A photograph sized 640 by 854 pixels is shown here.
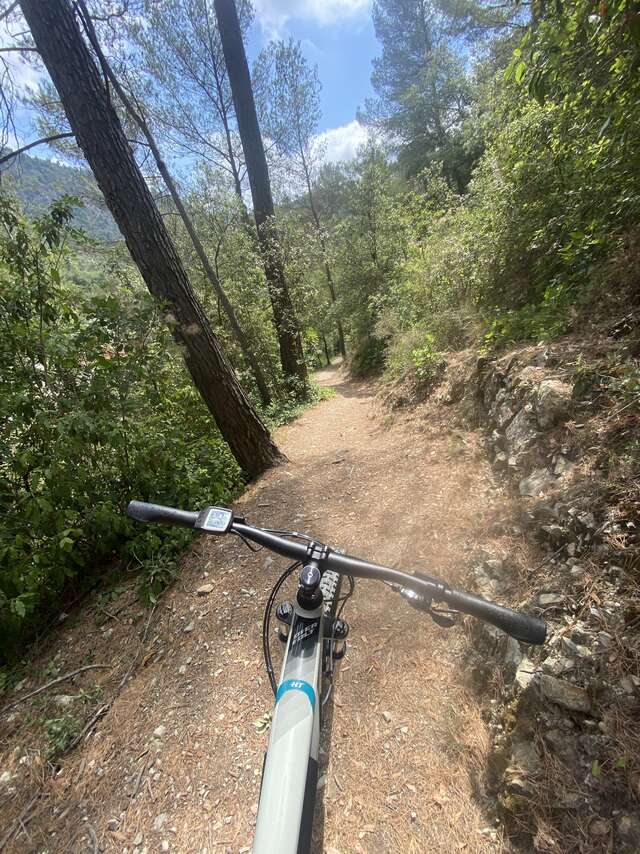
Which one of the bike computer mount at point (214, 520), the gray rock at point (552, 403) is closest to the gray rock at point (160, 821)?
the bike computer mount at point (214, 520)

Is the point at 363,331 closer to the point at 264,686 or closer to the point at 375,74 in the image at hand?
the point at 264,686

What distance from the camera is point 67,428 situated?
2.52m

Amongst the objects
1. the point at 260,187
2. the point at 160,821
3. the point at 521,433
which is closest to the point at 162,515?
the point at 160,821

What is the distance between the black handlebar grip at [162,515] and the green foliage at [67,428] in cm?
127

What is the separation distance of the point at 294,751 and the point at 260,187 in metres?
11.1

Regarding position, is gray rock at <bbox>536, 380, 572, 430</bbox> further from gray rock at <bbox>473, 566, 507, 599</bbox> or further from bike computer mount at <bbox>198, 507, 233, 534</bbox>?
bike computer mount at <bbox>198, 507, 233, 534</bbox>

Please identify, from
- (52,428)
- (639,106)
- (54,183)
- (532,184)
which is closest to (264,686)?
(52,428)

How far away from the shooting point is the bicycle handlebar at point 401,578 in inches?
41.8

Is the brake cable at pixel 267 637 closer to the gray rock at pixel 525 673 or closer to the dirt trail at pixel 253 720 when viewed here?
the dirt trail at pixel 253 720

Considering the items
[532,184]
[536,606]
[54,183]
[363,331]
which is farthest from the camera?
[363,331]

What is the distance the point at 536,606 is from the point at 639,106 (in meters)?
3.84

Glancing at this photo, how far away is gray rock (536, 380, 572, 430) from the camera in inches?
98.6

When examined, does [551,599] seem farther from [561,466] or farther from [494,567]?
[561,466]

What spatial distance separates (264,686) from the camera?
2.10 m
